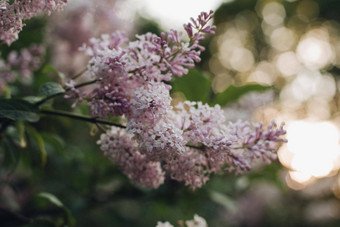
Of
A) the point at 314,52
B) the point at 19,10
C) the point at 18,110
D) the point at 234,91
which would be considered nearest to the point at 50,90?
the point at 18,110

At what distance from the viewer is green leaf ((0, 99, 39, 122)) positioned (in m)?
0.89

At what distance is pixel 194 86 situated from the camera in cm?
143

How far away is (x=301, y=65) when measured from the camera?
10000 millimetres

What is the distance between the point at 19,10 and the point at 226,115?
124 cm

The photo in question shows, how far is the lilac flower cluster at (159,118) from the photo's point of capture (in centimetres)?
81

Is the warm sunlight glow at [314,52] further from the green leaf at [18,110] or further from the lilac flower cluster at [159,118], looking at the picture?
the green leaf at [18,110]

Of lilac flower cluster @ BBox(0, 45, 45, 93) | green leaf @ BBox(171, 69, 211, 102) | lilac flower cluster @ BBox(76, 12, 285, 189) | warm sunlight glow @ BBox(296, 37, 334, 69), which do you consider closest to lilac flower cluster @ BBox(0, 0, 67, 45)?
lilac flower cluster @ BBox(76, 12, 285, 189)

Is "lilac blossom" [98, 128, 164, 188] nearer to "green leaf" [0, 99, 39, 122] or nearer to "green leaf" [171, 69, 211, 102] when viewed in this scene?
"green leaf" [0, 99, 39, 122]

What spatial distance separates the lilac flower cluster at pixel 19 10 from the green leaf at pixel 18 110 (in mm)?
191

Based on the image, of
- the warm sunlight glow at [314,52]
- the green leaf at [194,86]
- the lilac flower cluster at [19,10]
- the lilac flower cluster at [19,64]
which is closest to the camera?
the lilac flower cluster at [19,10]

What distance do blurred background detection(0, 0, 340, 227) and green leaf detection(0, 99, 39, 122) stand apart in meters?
0.15

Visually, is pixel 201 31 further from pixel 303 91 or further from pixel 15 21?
pixel 303 91

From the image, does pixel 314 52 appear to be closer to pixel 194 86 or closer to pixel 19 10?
pixel 194 86

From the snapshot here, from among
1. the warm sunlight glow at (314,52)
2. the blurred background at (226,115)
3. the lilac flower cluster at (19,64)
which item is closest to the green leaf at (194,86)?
the blurred background at (226,115)
